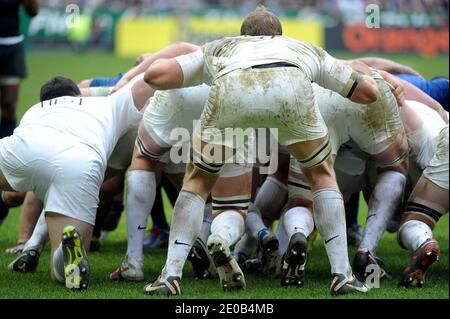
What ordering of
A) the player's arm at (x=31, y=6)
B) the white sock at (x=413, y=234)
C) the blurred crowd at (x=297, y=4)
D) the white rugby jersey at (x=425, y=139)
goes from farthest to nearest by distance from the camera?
1. the blurred crowd at (x=297, y=4)
2. the player's arm at (x=31, y=6)
3. the white rugby jersey at (x=425, y=139)
4. the white sock at (x=413, y=234)

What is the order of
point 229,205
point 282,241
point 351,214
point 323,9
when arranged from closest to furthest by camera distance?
point 229,205, point 282,241, point 351,214, point 323,9

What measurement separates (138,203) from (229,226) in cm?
65

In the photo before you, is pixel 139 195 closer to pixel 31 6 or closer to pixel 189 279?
pixel 189 279

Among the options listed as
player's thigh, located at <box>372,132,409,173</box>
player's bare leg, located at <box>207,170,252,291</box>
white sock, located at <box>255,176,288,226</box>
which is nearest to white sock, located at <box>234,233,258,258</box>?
white sock, located at <box>255,176,288,226</box>

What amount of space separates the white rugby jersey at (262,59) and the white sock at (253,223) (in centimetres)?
117

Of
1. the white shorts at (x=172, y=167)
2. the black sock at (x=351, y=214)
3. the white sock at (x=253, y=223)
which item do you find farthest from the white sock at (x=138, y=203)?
the black sock at (x=351, y=214)

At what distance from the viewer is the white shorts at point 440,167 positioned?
5867 mm

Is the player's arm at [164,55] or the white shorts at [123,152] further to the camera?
the player's arm at [164,55]

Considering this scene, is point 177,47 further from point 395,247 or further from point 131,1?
point 131,1

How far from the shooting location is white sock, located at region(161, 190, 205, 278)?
5336 millimetres

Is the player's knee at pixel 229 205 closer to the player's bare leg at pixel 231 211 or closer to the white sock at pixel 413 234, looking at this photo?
the player's bare leg at pixel 231 211

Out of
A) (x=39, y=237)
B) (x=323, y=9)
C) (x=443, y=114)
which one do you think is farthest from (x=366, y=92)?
(x=323, y=9)

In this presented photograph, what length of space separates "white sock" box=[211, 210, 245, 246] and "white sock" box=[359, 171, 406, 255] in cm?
76

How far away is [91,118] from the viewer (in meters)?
6.14
